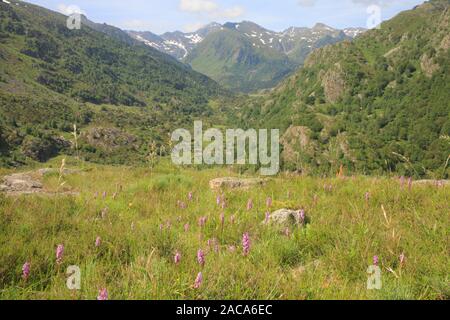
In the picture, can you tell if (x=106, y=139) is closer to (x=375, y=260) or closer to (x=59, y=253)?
(x=59, y=253)

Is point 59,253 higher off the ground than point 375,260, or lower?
higher

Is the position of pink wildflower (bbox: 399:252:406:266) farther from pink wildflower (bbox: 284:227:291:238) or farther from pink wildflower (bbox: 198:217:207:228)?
pink wildflower (bbox: 198:217:207:228)

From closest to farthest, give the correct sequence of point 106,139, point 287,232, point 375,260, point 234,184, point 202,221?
point 375,260 → point 287,232 → point 202,221 → point 234,184 → point 106,139

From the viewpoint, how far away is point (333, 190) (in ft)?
23.3

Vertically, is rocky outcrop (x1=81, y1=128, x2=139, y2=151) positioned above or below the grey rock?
below

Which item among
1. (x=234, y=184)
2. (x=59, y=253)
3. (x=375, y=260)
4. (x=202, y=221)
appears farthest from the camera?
(x=234, y=184)

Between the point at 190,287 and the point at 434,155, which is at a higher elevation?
the point at 190,287

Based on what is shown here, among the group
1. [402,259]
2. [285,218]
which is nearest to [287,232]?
[285,218]

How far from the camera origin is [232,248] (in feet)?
13.2

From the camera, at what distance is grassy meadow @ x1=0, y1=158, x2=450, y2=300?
10.3 feet

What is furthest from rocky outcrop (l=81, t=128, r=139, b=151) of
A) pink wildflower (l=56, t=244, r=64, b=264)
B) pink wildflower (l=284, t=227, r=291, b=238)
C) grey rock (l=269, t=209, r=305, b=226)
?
pink wildflower (l=56, t=244, r=64, b=264)
